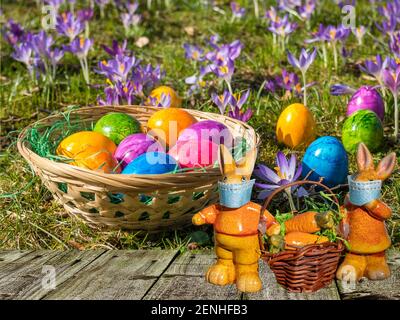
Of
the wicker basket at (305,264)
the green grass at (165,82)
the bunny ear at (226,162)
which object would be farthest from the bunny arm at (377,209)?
the green grass at (165,82)

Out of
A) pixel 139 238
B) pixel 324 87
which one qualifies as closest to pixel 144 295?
pixel 139 238

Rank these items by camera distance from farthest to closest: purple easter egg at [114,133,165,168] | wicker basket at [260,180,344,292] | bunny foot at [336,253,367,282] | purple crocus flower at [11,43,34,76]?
purple crocus flower at [11,43,34,76], purple easter egg at [114,133,165,168], bunny foot at [336,253,367,282], wicker basket at [260,180,344,292]

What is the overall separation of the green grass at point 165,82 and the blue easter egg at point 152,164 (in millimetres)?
291

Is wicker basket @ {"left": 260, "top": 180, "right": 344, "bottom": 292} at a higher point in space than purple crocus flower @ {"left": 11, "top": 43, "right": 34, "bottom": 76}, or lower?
lower

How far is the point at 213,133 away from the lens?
2875mm

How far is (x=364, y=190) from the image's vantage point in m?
1.83

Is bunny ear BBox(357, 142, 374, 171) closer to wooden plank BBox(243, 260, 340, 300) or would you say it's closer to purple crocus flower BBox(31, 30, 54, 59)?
wooden plank BBox(243, 260, 340, 300)

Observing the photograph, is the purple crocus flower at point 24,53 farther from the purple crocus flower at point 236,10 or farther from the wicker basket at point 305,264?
the wicker basket at point 305,264

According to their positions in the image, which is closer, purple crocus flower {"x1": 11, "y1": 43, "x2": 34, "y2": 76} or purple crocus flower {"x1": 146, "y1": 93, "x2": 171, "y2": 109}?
purple crocus flower {"x1": 146, "y1": 93, "x2": 171, "y2": 109}

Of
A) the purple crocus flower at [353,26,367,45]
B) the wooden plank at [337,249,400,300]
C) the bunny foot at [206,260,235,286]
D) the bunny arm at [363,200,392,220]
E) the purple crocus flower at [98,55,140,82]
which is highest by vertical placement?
the purple crocus flower at [353,26,367,45]

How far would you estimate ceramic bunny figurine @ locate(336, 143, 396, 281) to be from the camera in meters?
1.82

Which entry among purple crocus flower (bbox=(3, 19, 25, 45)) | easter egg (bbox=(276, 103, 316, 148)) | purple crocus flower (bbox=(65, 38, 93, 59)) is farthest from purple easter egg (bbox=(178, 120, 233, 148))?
purple crocus flower (bbox=(3, 19, 25, 45))

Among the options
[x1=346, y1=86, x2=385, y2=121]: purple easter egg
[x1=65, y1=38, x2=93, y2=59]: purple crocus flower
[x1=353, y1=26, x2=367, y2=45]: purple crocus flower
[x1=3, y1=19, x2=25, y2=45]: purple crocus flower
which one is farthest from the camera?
[x1=3, y1=19, x2=25, y2=45]: purple crocus flower

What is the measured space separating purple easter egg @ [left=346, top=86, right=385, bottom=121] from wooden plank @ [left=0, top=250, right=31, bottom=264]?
1.91 m
